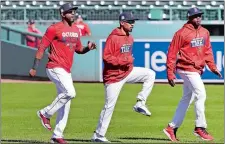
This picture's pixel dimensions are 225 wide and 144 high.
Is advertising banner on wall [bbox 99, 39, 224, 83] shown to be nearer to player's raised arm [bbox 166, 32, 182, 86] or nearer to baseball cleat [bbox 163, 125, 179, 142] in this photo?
baseball cleat [bbox 163, 125, 179, 142]

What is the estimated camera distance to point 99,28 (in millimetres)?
28078

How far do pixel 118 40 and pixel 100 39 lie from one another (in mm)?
13129

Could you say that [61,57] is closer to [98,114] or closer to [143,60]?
[98,114]

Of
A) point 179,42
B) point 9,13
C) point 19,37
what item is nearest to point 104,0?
point 9,13

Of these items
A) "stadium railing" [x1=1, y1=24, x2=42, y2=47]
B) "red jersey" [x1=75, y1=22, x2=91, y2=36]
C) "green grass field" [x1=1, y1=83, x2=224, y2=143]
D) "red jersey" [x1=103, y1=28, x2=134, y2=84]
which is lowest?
"green grass field" [x1=1, y1=83, x2=224, y2=143]

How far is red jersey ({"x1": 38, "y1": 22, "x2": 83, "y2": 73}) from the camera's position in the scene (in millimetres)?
10844

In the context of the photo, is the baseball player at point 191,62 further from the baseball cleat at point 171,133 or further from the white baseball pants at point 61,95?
the white baseball pants at point 61,95

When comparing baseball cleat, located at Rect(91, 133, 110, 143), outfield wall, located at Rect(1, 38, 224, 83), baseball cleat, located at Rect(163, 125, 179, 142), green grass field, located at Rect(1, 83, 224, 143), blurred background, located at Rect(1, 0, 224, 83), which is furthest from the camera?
blurred background, located at Rect(1, 0, 224, 83)

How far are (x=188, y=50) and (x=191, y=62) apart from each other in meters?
0.18

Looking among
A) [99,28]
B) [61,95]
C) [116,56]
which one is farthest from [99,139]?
[99,28]

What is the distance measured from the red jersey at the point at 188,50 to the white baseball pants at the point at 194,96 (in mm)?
116

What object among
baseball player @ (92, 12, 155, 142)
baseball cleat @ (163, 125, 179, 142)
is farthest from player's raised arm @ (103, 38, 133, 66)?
baseball cleat @ (163, 125, 179, 142)

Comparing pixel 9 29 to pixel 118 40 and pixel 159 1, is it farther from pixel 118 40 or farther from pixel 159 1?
pixel 118 40

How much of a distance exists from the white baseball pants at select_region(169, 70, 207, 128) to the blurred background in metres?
12.4
